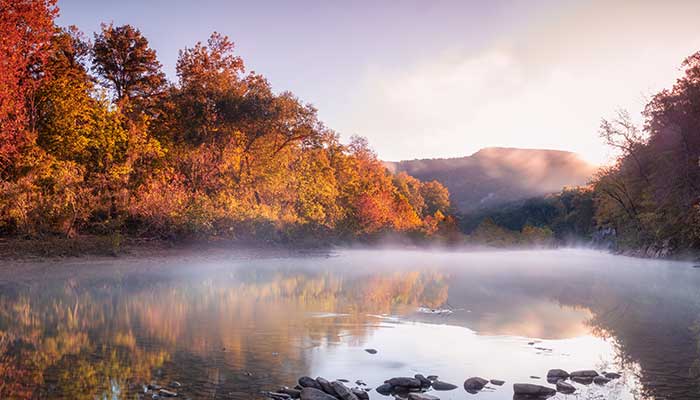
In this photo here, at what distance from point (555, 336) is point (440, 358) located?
3.44m

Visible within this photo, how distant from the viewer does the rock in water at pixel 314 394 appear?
20.4 ft

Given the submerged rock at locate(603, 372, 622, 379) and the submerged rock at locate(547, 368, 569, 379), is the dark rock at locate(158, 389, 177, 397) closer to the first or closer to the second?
the submerged rock at locate(547, 368, 569, 379)

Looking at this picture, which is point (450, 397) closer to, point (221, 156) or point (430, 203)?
point (221, 156)

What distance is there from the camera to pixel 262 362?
840 cm

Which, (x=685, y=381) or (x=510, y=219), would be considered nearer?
(x=685, y=381)

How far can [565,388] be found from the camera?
23.2 feet

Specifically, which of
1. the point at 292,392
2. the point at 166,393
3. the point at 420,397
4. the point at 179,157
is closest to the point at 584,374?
the point at 420,397

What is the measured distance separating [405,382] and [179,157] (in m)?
34.7

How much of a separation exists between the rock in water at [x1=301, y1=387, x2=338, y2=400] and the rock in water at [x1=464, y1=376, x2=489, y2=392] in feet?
6.18

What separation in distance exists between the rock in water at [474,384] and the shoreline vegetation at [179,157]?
22.2 metres

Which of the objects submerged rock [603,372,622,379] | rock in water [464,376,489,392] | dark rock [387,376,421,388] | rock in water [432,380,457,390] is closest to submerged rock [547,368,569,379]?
submerged rock [603,372,622,379]

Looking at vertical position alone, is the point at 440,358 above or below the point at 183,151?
below

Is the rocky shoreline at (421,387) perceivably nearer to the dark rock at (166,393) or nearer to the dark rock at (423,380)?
the dark rock at (423,380)

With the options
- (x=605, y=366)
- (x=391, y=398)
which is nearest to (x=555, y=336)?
(x=605, y=366)
